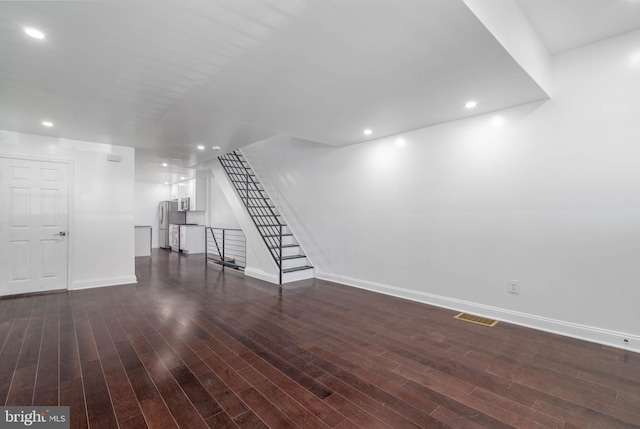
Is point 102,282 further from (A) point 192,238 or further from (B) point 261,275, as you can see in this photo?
(A) point 192,238

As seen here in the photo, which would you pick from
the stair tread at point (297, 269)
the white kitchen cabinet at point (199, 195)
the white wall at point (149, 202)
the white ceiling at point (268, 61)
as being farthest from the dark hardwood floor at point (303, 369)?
the white wall at point (149, 202)

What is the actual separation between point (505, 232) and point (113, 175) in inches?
238

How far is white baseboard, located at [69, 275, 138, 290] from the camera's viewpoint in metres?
4.78

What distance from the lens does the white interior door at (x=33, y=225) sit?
4.31 m

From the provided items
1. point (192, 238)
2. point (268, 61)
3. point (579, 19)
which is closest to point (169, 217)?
point (192, 238)

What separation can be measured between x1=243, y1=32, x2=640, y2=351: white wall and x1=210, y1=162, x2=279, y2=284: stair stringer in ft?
4.92

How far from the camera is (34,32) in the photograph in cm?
196

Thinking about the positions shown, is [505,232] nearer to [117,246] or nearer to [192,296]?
[192,296]

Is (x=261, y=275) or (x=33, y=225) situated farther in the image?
(x=261, y=275)

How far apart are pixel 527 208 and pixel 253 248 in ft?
14.6

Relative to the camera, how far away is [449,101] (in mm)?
3123

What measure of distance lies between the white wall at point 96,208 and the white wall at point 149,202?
6269 millimetres

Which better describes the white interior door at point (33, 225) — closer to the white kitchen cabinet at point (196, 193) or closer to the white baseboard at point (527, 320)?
the white kitchen cabinet at point (196, 193)

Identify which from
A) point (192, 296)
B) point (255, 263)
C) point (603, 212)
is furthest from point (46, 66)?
point (603, 212)
